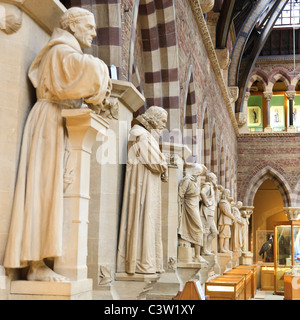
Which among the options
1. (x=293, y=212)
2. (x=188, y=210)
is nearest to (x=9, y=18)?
(x=188, y=210)

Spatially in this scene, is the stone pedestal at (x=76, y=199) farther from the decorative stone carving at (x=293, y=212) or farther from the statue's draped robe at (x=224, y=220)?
the decorative stone carving at (x=293, y=212)

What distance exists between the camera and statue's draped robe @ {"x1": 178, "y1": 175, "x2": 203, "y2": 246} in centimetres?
862

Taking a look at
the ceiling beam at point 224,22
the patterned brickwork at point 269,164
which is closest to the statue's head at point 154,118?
the ceiling beam at point 224,22

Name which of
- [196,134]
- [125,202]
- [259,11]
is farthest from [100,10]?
[259,11]

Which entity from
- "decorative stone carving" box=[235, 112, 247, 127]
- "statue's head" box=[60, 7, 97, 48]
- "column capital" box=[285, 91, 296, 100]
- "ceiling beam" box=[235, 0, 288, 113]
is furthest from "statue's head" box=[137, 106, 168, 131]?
"column capital" box=[285, 91, 296, 100]

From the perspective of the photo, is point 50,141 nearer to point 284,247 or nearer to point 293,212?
point 284,247

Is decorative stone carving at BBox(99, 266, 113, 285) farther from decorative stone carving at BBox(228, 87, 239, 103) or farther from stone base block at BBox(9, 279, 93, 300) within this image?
decorative stone carving at BBox(228, 87, 239, 103)

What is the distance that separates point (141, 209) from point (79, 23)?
2.11 m

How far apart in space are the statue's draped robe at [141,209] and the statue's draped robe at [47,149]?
1.82 metres

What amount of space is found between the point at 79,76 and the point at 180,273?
4.96 meters

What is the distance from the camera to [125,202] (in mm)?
5645

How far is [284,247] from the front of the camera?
19781 millimetres

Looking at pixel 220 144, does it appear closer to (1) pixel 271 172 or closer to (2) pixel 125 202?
(1) pixel 271 172

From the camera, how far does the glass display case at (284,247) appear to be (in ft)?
63.6
